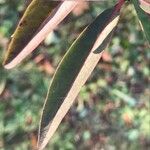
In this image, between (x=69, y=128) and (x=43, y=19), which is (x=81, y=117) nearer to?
(x=69, y=128)

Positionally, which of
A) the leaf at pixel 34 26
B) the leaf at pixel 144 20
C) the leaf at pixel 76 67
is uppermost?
the leaf at pixel 34 26

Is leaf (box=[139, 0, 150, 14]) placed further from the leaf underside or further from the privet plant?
the leaf underside

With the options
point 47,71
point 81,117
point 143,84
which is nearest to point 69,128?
point 81,117

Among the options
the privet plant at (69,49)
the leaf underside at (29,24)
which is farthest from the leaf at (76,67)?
the leaf underside at (29,24)

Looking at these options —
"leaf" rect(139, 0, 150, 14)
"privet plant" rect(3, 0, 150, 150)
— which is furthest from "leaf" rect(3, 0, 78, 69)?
"leaf" rect(139, 0, 150, 14)

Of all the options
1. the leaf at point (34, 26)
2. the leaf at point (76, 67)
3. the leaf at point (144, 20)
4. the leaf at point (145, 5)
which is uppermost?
the leaf at point (34, 26)

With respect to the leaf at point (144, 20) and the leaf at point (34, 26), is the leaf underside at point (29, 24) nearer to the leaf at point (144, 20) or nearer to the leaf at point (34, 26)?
the leaf at point (34, 26)

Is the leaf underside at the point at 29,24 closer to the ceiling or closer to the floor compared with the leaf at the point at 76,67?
closer to the ceiling

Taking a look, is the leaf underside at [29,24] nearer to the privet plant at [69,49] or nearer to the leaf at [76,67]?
the privet plant at [69,49]

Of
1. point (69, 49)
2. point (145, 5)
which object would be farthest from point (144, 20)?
point (69, 49)

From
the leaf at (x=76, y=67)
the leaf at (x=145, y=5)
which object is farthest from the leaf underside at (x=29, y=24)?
the leaf at (x=145, y=5)
